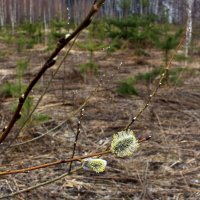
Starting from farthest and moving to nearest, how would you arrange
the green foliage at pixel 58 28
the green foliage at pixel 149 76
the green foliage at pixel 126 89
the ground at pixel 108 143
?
the green foliage at pixel 58 28
the green foliage at pixel 149 76
the green foliage at pixel 126 89
the ground at pixel 108 143

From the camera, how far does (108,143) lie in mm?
3504

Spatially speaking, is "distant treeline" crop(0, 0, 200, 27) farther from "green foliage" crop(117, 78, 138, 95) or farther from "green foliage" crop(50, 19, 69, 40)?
"green foliage" crop(117, 78, 138, 95)

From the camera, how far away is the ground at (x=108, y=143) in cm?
263

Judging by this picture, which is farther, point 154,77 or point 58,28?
point 58,28

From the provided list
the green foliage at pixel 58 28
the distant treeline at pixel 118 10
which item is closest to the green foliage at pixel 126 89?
the distant treeline at pixel 118 10

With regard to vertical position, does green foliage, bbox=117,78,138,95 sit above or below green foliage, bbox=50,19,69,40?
below

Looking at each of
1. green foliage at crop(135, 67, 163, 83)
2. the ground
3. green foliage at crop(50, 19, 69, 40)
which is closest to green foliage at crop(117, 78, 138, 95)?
the ground

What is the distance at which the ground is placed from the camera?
263 centimetres

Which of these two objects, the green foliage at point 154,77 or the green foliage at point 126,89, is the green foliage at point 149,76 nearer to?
the green foliage at point 154,77

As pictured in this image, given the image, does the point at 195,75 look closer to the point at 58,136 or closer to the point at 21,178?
the point at 58,136

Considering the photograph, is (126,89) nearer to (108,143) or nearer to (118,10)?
(108,143)

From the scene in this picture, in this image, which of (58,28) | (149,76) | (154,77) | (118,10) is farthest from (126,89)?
(118,10)

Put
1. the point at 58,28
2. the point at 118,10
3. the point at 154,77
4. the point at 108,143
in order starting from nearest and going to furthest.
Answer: the point at 108,143 → the point at 154,77 → the point at 58,28 → the point at 118,10

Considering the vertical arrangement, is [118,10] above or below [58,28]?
below
